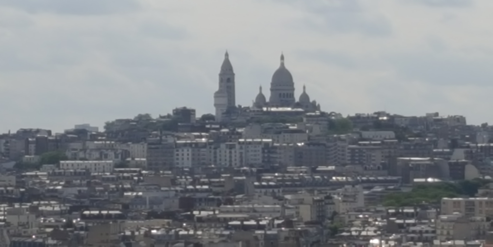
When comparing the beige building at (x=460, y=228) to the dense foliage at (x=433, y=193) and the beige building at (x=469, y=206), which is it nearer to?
the beige building at (x=469, y=206)

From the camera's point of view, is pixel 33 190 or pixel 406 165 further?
pixel 406 165

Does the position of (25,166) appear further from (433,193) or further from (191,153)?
(433,193)

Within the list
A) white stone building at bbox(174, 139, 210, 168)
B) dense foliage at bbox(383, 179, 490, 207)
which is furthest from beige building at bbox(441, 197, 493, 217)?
white stone building at bbox(174, 139, 210, 168)

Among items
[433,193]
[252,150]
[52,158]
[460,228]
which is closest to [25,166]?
[52,158]

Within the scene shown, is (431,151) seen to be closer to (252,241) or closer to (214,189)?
(214,189)

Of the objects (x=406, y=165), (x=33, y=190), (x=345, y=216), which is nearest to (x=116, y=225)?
(x=345, y=216)

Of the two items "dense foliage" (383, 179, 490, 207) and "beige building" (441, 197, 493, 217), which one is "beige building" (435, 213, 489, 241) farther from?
"dense foliage" (383, 179, 490, 207)

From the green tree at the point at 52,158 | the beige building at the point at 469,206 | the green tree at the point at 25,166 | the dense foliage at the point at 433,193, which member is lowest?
the beige building at the point at 469,206

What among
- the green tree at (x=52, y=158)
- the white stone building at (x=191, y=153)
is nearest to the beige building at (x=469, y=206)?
the green tree at (x=52, y=158)
